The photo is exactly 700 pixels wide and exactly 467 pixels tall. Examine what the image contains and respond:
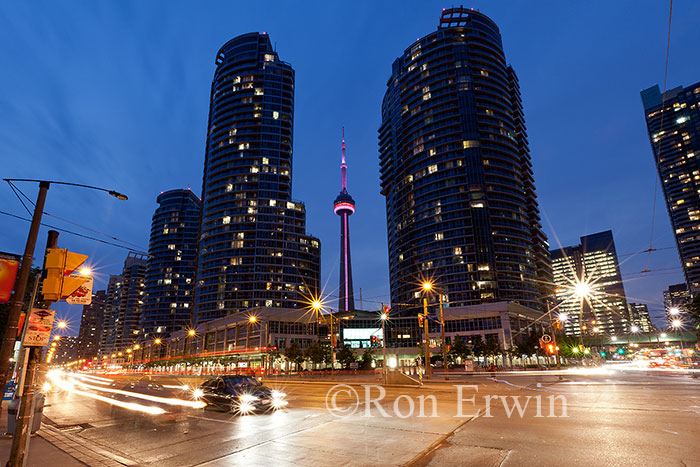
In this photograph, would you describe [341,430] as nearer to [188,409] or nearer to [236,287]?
[188,409]

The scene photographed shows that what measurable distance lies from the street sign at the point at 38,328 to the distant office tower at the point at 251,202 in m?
128

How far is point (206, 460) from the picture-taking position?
29.4 feet

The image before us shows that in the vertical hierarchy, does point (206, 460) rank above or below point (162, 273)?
below

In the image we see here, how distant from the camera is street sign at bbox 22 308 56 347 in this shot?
7.65 meters

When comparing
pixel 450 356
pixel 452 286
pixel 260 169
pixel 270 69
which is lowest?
pixel 450 356

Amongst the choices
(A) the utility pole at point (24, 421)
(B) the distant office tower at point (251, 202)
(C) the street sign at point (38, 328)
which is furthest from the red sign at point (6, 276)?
(B) the distant office tower at point (251, 202)

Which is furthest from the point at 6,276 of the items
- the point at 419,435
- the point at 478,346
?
the point at 478,346

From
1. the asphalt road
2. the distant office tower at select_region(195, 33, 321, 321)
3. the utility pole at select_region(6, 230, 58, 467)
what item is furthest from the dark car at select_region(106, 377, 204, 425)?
the distant office tower at select_region(195, 33, 321, 321)

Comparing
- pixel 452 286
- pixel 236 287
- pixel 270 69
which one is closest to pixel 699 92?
pixel 452 286

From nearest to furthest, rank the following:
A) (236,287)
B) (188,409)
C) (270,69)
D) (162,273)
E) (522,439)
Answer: (522,439)
(188,409)
(236,287)
(270,69)
(162,273)

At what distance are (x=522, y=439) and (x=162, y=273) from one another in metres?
207

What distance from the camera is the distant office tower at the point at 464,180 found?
→ 120375 millimetres

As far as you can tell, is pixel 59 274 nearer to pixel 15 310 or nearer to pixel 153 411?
pixel 15 310

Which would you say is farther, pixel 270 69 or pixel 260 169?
pixel 270 69
